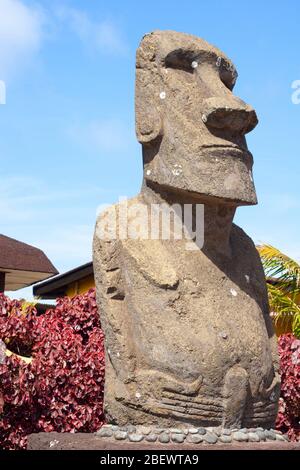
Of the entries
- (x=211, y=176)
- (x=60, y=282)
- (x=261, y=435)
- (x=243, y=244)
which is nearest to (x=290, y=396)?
(x=243, y=244)

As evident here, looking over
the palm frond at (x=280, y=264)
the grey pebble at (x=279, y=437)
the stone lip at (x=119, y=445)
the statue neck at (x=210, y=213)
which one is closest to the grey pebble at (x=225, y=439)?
the stone lip at (x=119, y=445)

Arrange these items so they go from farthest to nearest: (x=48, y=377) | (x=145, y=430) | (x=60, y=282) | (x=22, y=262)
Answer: (x=22, y=262), (x=60, y=282), (x=48, y=377), (x=145, y=430)

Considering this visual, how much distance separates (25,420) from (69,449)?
269 centimetres

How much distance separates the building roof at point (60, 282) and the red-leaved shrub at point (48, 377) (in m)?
5.36

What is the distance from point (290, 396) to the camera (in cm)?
760

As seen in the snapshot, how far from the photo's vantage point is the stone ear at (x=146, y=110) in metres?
4.85

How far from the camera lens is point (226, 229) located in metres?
4.96

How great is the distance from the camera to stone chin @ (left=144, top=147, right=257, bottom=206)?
15.3 feet

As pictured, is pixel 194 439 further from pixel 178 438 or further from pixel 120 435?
pixel 120 435

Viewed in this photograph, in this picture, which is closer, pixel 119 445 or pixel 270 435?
pixel 119 445

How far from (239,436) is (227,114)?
196cm

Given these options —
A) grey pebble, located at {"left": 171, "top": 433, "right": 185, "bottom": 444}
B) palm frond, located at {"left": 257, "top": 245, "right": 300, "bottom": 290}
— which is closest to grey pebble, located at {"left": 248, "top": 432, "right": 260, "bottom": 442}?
grey pebble, located at {"left": 171, "top": 433, "right": 185, "bottom": 444}

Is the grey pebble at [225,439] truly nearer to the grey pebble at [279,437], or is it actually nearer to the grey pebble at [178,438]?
the grey pebble at [178,438]
